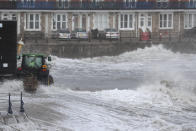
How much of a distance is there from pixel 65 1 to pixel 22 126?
3617cm

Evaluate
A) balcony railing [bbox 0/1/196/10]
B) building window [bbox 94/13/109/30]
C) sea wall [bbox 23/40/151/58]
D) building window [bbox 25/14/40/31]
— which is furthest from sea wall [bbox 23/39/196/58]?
balcony railing [bbox 0/1/196/10]

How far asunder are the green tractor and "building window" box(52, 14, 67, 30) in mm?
25974

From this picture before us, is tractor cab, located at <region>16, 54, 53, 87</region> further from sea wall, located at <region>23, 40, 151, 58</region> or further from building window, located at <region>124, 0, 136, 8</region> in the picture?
building window, located at <region>124, 0, 136, 8</region>

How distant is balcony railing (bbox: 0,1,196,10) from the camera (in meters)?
52.4

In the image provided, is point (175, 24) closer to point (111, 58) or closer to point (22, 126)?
point (111, 58)

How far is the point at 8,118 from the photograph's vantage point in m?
19.1

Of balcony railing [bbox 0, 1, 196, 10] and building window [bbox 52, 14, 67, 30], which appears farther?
building window [bbox 52, 14, 67, 30]

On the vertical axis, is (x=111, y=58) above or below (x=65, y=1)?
below

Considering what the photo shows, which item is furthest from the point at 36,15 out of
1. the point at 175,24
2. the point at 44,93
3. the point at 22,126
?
the point at 22,126

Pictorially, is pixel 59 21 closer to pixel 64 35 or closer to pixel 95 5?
pixel 95 5

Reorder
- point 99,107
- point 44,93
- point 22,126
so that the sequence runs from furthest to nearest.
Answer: point 44,93 → point 99,107 → point 22,126

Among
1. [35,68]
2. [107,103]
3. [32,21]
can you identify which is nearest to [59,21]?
[32,21]

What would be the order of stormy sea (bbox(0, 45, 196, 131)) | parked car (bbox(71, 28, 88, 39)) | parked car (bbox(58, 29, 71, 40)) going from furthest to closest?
parked car (bbox(71, 28, 88, 39)) → parked car (bbox(58, 29, 71, 40)) → stormy sea (bbox(0, 45, 196, 131))

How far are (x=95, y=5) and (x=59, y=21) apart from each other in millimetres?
4117
